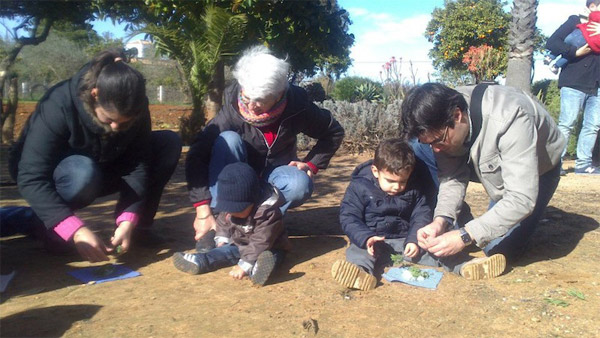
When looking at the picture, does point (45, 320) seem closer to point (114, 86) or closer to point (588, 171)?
point (114, 86)

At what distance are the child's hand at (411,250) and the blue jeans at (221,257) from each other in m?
0.68

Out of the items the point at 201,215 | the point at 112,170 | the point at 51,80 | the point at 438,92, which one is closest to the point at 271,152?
the point at 201,215

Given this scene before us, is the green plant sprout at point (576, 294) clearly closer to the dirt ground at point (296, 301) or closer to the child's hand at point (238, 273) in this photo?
the dirt ground at point (296, 301)

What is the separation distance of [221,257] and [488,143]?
152cm

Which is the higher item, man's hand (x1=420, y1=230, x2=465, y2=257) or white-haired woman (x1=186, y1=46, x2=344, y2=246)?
white-haired woman (x1=186, y1=46, x2=344, y2=246)

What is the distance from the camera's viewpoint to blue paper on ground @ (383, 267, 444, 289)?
277 centimetres

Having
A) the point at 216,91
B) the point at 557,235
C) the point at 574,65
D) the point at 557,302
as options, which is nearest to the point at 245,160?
the point at 557,302

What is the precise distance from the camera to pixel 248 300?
255cm

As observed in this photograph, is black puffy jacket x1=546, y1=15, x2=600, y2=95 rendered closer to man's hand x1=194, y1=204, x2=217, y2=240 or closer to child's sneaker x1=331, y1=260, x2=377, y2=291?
child's sneaker x1=331, y1=260, x2=377, y2=291

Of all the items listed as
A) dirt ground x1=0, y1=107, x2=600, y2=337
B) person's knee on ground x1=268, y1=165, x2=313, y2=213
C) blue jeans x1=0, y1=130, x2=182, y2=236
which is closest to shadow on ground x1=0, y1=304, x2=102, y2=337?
dirt ground x1=0, y1=107, x2=600, y2=337

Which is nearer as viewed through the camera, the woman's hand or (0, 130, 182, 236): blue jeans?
(0, 130, 182, 236): blue jeans

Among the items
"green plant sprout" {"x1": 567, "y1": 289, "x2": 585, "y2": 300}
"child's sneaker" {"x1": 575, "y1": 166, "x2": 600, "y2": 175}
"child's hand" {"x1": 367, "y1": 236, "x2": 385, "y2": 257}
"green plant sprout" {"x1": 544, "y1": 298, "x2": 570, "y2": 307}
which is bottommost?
"child's sneaker" {"x1": 575, "y1": 166, "x2": 600, "y2": 175}

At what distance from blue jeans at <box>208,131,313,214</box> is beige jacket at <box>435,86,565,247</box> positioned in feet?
3.29

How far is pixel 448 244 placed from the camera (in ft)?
8.84
